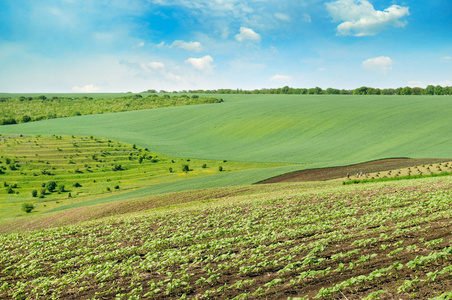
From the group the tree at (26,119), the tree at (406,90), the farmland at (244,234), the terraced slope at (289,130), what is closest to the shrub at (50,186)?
the farmland at (244,234)

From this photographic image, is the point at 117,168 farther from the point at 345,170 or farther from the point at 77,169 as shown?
the point at 345,170

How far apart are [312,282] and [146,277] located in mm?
8285

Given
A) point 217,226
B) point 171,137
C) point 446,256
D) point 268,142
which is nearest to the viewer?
point 446,256

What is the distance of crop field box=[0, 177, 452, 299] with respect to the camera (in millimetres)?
13602

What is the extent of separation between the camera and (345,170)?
58.3 m

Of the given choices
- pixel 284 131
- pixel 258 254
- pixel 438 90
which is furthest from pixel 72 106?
pixel 438 90

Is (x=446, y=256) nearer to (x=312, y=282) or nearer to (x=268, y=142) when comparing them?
(x=312, y=282)

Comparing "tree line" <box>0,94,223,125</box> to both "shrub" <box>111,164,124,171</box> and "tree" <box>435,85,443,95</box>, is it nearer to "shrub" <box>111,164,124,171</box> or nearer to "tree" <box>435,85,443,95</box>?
"shrub" <box>111,164,124,171</box>

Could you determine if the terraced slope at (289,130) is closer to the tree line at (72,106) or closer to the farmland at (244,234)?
the farmland at (244,234)

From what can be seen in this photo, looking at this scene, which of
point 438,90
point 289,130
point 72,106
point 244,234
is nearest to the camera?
point 244,234

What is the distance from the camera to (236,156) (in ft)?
287

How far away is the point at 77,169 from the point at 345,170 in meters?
60.4

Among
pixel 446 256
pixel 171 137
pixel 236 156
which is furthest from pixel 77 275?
pixel 171 137

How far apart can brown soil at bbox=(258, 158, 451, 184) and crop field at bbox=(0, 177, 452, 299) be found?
2558 centimetres
